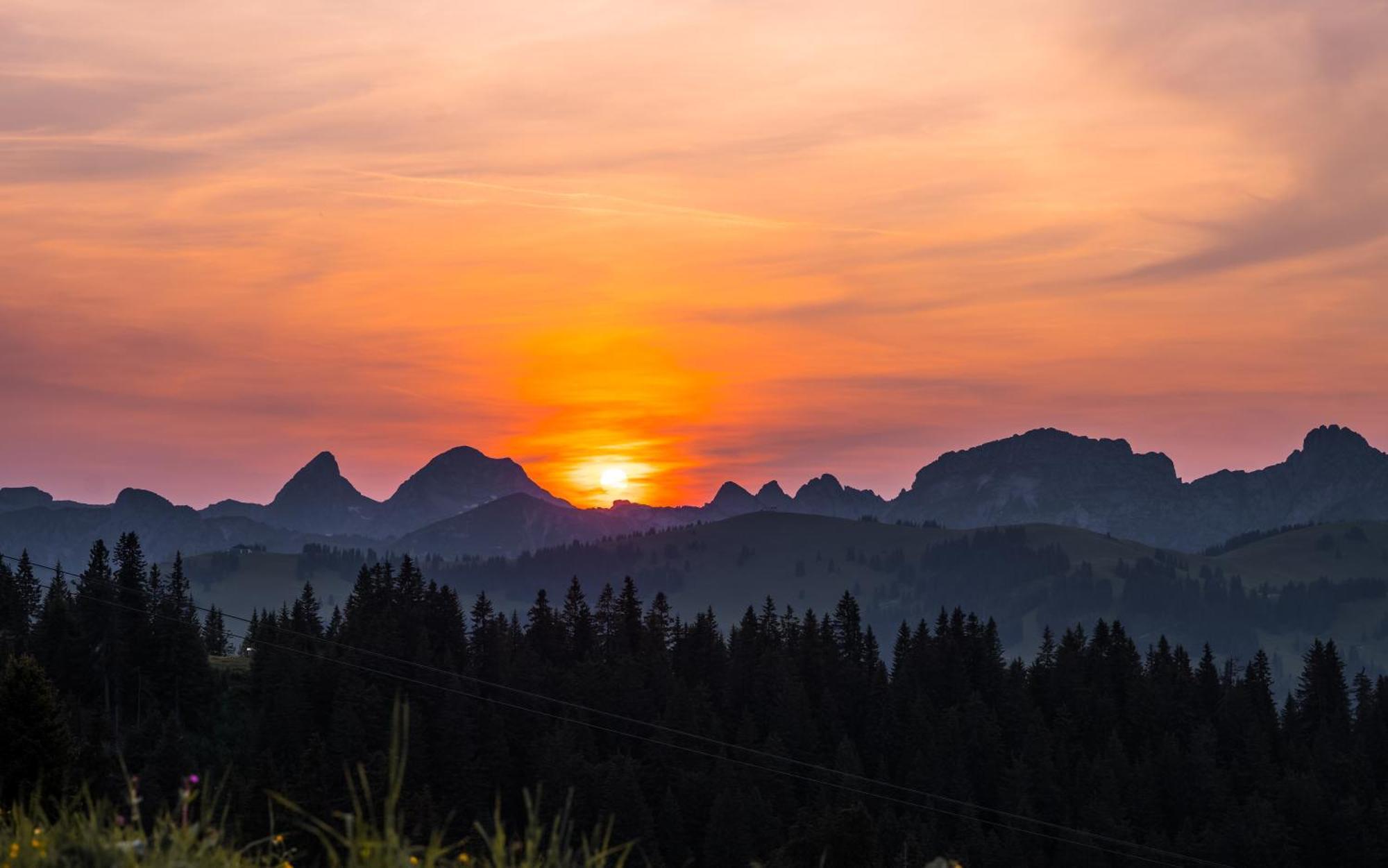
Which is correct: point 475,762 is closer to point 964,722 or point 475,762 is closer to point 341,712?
point 341,712

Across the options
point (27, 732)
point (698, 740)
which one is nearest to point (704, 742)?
point (698, 740)

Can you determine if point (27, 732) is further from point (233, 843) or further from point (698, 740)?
point (698, 740)

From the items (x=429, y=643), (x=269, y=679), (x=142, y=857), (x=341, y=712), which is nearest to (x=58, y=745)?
(x=142, y=857)

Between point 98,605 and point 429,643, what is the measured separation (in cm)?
4274

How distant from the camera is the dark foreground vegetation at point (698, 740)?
150375mm

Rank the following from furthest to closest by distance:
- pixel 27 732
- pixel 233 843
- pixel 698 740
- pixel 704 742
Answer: pixel 704 742 → pixel 698 740 → pixel 27 732 → pixel 233 843

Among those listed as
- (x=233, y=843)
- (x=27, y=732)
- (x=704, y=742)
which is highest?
(x=233, y=843)

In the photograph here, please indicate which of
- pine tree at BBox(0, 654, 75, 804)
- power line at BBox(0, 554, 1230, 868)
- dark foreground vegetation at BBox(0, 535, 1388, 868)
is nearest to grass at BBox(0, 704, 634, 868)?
pine tree at BBox(0, 654, 75, 804)

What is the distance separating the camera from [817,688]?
646 ft

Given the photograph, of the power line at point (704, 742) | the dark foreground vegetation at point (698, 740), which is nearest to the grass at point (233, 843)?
the dark foreground vegetation at point (698, 740)

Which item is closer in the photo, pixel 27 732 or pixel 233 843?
pixel 233 843

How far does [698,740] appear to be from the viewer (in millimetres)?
168500

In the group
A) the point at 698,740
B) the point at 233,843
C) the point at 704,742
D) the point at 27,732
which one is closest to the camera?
the point at 233,843

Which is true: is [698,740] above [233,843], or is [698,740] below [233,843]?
below
